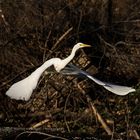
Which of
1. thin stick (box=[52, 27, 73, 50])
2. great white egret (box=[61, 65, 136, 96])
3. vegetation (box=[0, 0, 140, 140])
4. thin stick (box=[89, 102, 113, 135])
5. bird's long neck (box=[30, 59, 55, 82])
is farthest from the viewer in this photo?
thin stick (box=[52, 27, 73, 50])

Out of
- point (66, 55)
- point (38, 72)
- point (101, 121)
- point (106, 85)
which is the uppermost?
point (38, 72)

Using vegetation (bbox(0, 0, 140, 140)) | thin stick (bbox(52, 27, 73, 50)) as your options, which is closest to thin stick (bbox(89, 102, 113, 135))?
vegetation (bbox(0, 0, 140, 140))

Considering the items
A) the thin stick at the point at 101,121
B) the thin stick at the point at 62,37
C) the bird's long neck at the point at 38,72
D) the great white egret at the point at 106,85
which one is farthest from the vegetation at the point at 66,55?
the bird's long neck at the point at 38,72

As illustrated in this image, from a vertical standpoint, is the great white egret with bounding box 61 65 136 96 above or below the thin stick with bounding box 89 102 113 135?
above

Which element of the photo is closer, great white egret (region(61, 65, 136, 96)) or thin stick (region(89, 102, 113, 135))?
great white egret (region(61, 65, 136, 96))

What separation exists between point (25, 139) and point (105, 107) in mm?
1169

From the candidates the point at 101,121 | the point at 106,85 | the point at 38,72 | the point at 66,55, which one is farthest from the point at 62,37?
the point at 106,85

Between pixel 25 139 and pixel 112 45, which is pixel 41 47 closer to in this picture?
pixel 112 45

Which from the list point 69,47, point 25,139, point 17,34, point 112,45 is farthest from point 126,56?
point 25,139

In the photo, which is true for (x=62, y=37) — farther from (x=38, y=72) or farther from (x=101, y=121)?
(x=38, y=72)

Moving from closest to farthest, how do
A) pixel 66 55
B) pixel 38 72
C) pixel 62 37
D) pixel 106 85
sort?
pixel 106 85 < pixel 38 72 < pixel 62 37 < pixel 66 55

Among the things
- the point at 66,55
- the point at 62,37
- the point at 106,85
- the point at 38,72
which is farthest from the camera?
the point at 66,55

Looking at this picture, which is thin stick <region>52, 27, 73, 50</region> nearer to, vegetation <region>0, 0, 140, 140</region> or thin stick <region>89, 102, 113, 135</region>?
vegetation <region>0, 0, 140, 140</region>

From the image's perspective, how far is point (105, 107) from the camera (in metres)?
7.42
